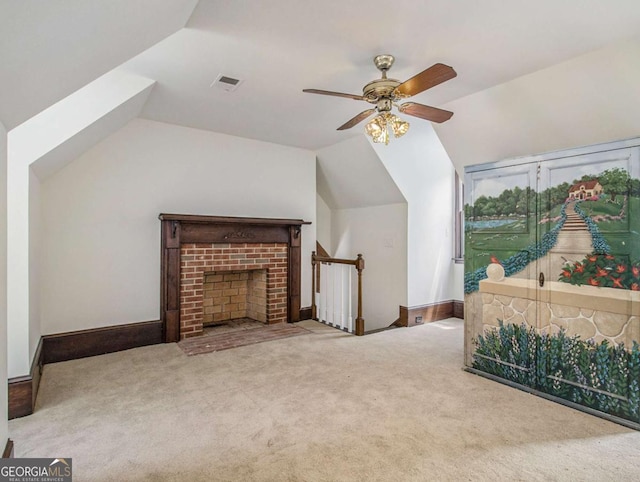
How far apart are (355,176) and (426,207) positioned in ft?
3.75

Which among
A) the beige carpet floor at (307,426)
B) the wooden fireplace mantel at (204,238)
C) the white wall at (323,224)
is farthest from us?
the white wall at (323,224)

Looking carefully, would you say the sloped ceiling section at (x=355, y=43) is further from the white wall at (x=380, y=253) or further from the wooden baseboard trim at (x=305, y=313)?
A: the wooden baseboard trim at (x=305, y=313)

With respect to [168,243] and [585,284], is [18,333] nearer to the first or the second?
[168,243]

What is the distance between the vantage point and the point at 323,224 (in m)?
6.40

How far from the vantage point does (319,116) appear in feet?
12.6

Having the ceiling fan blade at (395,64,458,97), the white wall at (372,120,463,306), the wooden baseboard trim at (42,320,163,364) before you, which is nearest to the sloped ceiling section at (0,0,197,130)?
the ceiling fan blade at (395,64,458,97)

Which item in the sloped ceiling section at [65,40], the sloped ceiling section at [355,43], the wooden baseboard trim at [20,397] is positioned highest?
the sloped ceiling section at [355,43]

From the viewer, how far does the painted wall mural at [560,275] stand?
233cm

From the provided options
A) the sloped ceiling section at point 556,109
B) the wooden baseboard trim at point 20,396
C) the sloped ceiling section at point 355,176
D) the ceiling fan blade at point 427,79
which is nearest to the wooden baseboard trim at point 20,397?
the wooden baseboard trim at point 20,396

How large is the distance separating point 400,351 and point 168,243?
9.53 feet

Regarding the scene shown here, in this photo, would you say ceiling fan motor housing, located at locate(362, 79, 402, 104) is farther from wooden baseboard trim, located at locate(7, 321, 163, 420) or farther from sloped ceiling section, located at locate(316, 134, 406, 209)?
wooden baseboard trim, located at locate(7, 321, 163, 420)

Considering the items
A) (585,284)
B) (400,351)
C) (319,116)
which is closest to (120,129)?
(319,116)

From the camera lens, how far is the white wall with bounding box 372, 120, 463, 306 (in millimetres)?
4777

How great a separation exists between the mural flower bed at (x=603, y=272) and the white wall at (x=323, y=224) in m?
4.15
